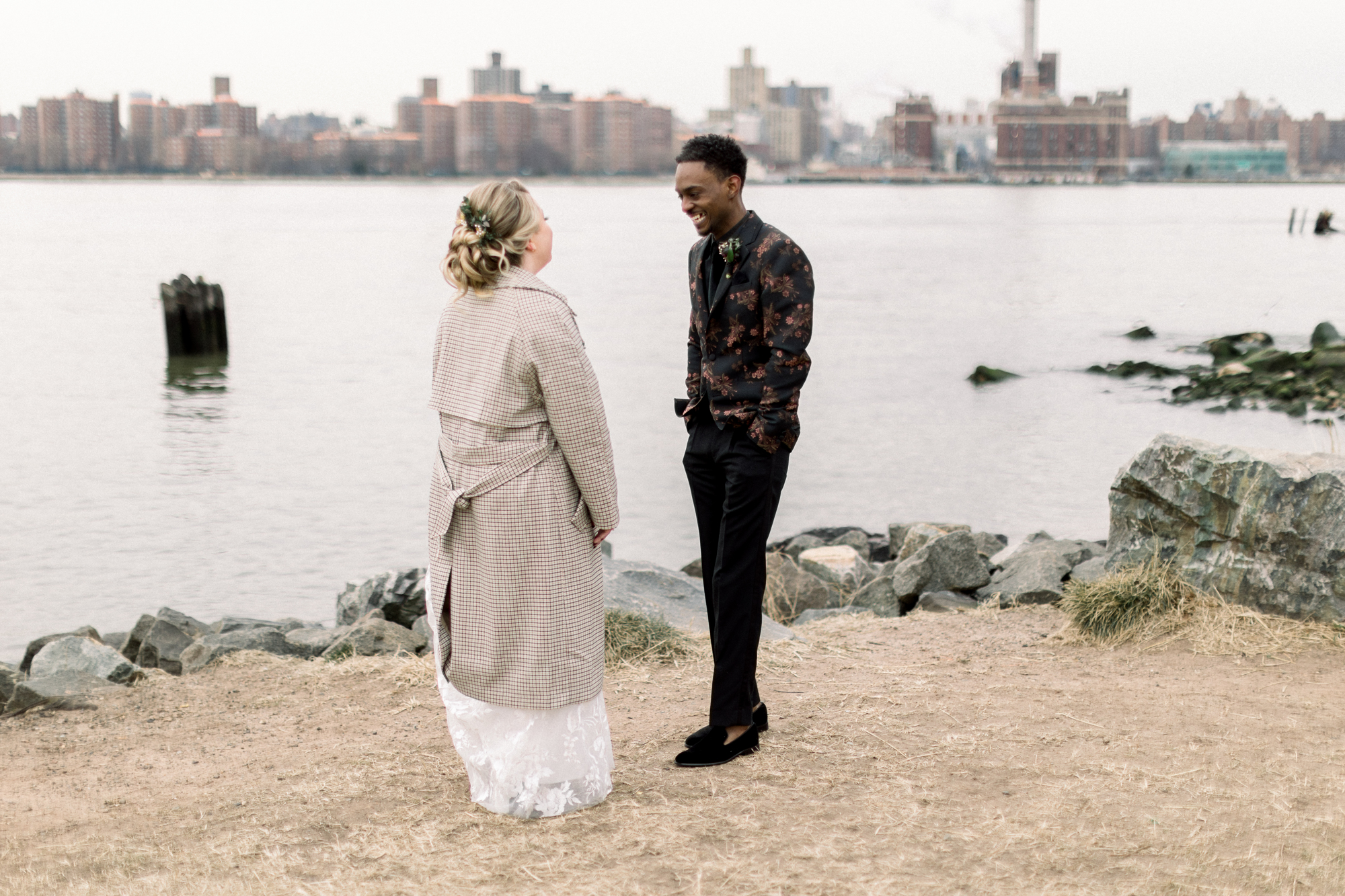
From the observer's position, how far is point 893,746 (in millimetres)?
5496

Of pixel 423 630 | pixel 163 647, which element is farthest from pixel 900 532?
pixel 163 647

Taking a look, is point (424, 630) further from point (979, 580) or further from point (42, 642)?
point (979, 580)

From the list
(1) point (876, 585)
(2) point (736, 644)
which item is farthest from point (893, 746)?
(1) point (876, 585)

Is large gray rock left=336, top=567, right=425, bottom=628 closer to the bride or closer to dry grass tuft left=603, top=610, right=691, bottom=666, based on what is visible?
dry grass tuft left=603, top=610, right=691, bottom=666

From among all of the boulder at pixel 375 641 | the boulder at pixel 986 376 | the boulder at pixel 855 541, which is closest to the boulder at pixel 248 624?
the boulder at pixel 375 641

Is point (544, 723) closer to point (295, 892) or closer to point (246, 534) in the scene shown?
point (295, 892)

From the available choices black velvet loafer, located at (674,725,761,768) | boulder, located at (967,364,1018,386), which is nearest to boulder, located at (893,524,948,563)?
black velvet loafer, located at (674,725,761,768)

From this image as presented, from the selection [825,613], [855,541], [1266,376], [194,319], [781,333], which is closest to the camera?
[781,333]

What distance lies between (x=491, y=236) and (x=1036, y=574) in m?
5.35

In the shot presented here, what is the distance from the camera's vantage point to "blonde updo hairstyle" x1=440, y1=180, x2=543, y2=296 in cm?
443

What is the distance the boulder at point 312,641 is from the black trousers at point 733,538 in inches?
159

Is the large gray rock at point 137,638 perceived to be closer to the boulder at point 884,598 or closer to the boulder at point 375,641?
the boulder at point 375,641

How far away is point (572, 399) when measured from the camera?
447 cm

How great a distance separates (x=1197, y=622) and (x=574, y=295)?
41424mm
